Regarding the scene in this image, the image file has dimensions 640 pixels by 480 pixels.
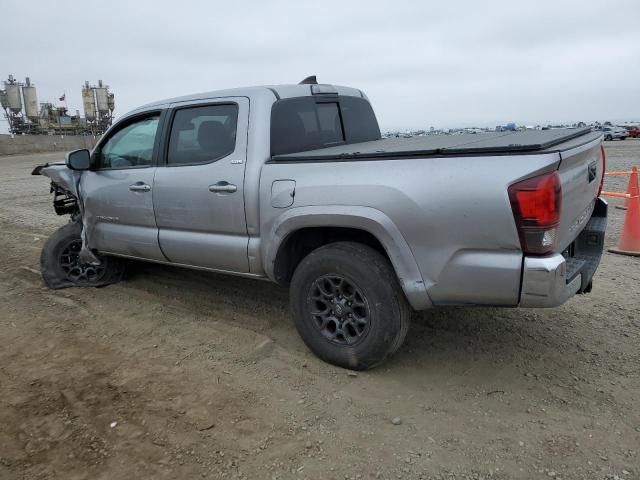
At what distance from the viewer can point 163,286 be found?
5.18 m

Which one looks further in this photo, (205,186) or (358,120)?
(358,120)

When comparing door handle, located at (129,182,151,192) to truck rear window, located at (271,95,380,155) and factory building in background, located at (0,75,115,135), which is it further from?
factory building in background, located at (0,75,115,135)

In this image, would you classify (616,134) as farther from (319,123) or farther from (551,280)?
(551,280)

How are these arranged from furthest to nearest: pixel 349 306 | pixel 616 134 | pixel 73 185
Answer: pixel 616 134 → pixel 73 185 → pixel 349 306

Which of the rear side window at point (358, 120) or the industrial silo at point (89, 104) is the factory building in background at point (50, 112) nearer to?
the industrial silo at point (89, 104)

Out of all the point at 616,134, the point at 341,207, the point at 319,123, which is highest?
the point at 319,123

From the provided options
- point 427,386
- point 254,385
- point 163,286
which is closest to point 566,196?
point 427,386

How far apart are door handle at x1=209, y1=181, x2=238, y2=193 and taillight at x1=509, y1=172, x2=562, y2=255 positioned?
6.30 ft

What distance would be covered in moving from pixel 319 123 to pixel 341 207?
1.30 metres

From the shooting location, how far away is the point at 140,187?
4.26 metres

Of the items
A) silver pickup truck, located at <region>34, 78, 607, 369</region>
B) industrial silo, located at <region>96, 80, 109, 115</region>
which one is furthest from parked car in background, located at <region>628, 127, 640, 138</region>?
industrial silo, located at <region>96, 80, 109, 115</region>

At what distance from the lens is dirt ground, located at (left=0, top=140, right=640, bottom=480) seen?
2.51m

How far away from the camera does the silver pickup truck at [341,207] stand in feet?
8.66

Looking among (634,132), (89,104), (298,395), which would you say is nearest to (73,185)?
(298,395)
